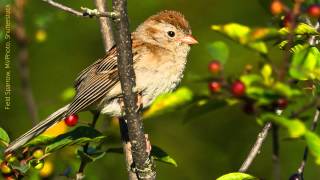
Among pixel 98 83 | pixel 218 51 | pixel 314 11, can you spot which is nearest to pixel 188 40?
pixel 98 83

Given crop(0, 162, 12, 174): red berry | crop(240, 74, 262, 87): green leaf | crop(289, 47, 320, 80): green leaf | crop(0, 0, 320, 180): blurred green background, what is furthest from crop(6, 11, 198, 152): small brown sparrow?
crop(240, 74, 262, 87): green leaf

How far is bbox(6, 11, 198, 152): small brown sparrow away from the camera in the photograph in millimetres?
5016

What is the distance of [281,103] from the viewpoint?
235 cm

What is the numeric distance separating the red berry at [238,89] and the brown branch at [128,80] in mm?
843

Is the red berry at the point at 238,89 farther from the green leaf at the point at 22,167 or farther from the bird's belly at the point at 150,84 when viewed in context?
the bird's belly at the point at 150,84

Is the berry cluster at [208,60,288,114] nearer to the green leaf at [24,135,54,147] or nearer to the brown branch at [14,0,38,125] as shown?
the green leaf at [24,135,54,147]

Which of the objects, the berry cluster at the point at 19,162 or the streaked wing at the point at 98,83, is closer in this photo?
the berry cluster at the point at 19,162

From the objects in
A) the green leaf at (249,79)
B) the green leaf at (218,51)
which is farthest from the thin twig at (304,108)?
the green leaf at (218,51)

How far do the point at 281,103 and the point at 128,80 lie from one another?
991 mm

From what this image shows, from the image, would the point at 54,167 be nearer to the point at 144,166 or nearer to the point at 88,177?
the point at 88,177

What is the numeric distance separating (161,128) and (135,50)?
6.35 feet

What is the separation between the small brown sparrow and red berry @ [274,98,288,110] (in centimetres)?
247

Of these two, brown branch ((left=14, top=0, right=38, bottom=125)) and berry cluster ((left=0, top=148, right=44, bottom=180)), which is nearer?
berry cluster ((left=0, top=148, right=44, bottom=180))

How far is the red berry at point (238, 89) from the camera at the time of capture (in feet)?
7.59
